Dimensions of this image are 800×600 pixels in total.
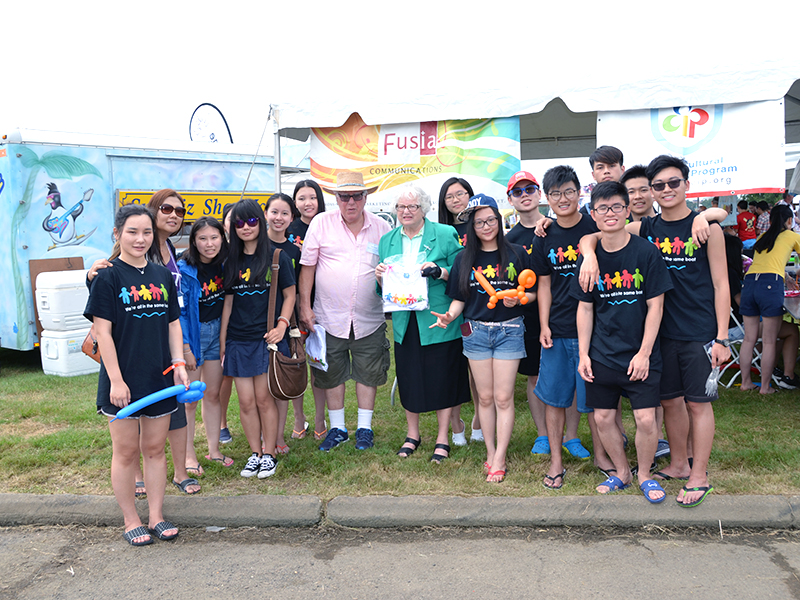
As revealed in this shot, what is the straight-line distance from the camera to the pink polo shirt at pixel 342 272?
4.54 m

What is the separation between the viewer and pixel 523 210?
4242mm

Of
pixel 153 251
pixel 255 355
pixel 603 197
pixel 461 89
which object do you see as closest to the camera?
pixel 603 197

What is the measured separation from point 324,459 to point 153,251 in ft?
6.06

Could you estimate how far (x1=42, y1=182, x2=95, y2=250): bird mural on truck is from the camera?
7.70m

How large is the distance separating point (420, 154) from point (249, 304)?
111 inches

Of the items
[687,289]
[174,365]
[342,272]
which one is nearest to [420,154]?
[342,272]

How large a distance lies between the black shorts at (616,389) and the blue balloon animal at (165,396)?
88.0 inches

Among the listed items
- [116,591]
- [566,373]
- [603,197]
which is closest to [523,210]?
[603,197]

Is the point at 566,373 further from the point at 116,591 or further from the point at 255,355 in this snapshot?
the point at 116,591

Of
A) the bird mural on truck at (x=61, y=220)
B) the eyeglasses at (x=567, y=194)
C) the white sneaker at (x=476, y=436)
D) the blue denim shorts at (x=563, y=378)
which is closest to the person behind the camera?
the eyeglasses at (x=567, y=194)

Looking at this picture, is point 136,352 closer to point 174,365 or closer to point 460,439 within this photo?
point 174,365

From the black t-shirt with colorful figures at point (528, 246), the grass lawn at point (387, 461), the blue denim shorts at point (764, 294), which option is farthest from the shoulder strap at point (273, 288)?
the blue denim shorts at point (764, 294)

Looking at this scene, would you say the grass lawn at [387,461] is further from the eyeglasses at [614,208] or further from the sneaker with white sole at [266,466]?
the eyeglasses at [614,208]

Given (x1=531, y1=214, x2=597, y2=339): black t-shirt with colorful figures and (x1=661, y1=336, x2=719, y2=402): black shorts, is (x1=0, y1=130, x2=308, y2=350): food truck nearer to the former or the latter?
(x1=531, y1=214, x2=597, y2=339): black t-shirt with colorful figures
